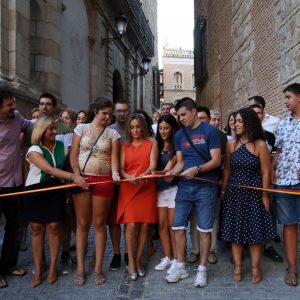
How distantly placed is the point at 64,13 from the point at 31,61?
2.31 metres

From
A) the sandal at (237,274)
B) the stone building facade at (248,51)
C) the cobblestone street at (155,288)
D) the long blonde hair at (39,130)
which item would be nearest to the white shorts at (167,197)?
the cobblestone street at (155,288)

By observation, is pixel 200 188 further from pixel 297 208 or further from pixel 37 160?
pixel 37 160

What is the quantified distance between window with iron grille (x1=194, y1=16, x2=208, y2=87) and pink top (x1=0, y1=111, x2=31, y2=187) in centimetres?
1760

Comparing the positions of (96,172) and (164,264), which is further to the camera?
(164,264)

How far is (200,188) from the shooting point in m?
4.56

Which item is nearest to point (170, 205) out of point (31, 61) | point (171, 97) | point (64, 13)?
point (31, 61)

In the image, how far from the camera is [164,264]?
4.94m

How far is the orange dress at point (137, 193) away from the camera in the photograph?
4676mm

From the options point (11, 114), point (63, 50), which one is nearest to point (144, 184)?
point (11, 114)

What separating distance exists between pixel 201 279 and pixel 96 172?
61.9 inches

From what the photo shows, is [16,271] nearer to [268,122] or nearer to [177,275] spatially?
[177,275]

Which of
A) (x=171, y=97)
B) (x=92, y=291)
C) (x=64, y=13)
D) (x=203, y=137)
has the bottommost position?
(x=92, y=291)

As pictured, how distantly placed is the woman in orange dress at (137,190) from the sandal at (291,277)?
5.05 ft

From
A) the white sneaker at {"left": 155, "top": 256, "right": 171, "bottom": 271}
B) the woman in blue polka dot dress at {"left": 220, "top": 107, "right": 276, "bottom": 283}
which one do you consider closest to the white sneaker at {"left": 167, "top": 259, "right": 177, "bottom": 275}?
the white sneaker at {"left": 155, "top": 256, "right": 171, "bottom": 271}
